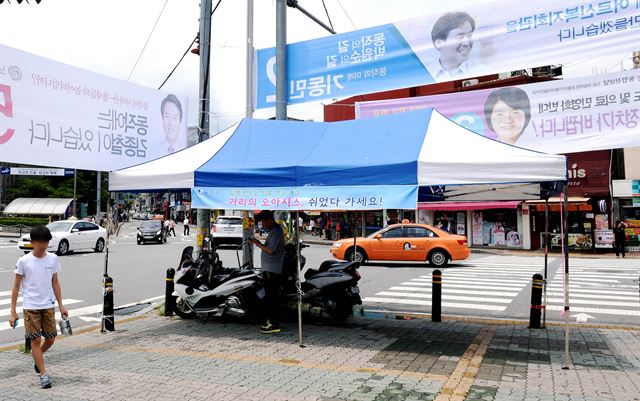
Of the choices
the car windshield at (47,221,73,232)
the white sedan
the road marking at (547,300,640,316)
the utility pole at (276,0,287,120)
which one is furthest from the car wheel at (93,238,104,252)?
the road marking at (547,300,640,316)

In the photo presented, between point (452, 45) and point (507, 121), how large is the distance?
161 centimetres

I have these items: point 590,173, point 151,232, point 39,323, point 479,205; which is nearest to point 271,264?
point 39,323

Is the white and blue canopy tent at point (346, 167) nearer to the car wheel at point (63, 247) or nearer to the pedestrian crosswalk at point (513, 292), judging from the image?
the pedestrian crosswalk at point (513, 292)

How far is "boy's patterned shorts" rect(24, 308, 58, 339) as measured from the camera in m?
5.11

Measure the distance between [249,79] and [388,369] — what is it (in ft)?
20.0

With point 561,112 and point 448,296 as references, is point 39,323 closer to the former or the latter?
point 561,112

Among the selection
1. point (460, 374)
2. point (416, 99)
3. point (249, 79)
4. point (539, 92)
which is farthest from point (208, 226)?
point (539, 92)

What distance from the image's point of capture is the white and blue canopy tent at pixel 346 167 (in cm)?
595

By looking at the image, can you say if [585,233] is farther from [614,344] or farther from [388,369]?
[388,369]

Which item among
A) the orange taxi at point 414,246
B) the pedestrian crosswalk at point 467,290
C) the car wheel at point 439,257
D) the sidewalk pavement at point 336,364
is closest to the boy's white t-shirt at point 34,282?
the sidewalk pavement at point 336,364

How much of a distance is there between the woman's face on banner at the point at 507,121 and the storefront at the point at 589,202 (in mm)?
20079

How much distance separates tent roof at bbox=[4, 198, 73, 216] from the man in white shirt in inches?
1945

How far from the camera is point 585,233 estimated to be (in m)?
26.6

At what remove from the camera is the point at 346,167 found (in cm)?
643
